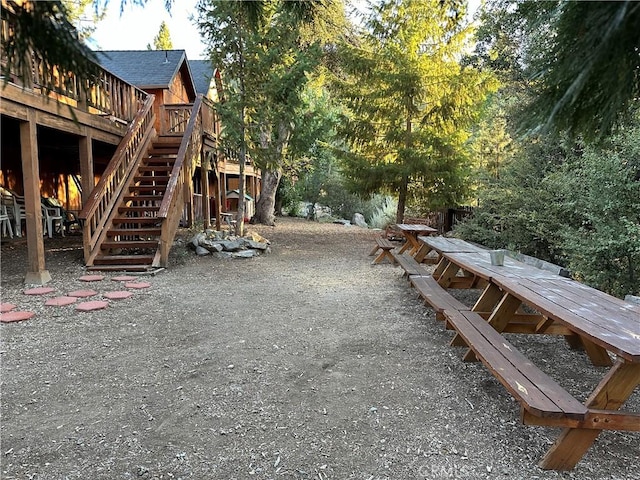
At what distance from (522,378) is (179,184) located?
673 centimetres

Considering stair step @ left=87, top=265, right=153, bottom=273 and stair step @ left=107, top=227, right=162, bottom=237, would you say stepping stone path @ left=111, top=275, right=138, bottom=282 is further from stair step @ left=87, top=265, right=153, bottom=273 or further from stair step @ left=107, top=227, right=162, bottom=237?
stair step @ left=107, top=227, right=162, bottom=237

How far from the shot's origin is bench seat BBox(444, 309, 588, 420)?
73.8 inches

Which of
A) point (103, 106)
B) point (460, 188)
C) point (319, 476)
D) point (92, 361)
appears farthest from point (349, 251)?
point (319, 476)

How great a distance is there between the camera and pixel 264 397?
8.73 ft

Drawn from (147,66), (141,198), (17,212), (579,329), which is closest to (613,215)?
(579,329)

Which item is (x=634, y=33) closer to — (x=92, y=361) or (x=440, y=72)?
(x=92, y=361)

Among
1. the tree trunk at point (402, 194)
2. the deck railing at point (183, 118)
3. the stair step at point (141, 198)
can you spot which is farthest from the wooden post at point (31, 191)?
the tree trunk at point (402, 194)

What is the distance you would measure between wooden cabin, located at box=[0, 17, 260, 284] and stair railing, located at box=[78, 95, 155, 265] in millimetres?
17

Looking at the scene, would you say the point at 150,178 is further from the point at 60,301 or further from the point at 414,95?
the point at 414,95

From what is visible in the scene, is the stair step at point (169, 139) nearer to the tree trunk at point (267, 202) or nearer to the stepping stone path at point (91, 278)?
the stepping stone path at point (91, 278)

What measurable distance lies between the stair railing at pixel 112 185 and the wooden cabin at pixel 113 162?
2cm

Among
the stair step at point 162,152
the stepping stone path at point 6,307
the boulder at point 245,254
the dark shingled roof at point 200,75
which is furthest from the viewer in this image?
the dark shingled roof at point 200,75

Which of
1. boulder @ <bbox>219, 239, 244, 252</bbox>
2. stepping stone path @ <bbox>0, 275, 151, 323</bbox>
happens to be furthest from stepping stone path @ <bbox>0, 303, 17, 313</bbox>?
boulder @ <bbox>219, 239, 244, 252</bbox>

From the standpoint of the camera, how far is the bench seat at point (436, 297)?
12.0 ft
